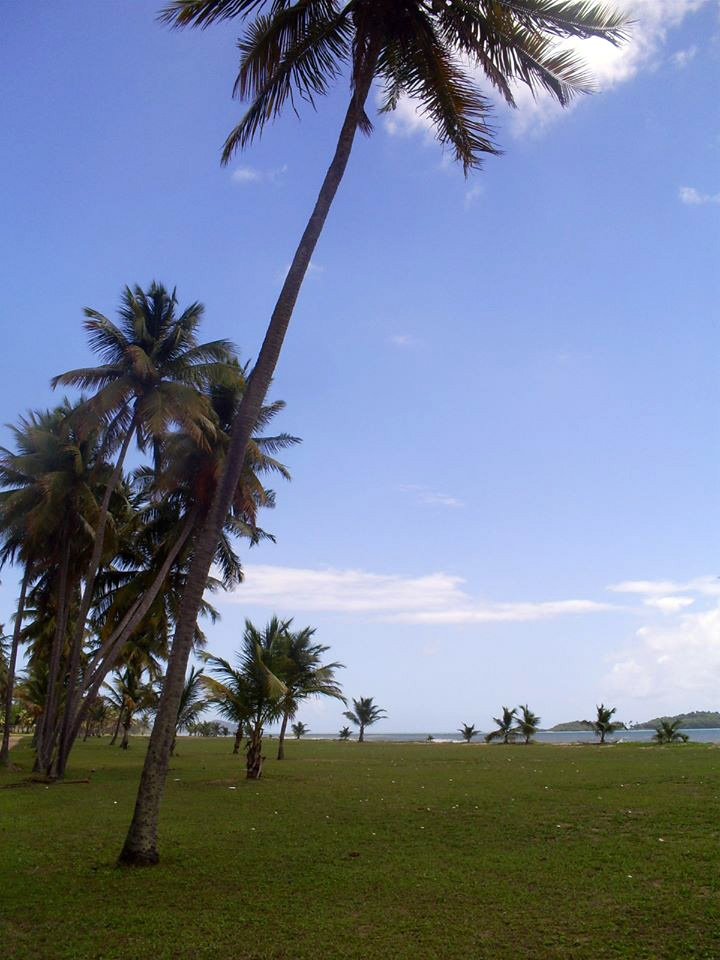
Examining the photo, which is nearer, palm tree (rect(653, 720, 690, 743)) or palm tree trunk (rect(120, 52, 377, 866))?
palm tree trunk (rect(120, 52, 377, 866))

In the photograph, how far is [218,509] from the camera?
10141 mm

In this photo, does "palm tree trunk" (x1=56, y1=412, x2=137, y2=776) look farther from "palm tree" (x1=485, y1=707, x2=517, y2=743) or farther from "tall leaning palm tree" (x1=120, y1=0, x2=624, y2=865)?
"palm tree" (x1=485, y1=707, x2=517, y2=743)

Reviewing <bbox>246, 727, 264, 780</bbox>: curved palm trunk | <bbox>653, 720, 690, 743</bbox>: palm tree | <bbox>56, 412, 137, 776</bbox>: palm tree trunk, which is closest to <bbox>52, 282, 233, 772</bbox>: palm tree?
<bbox>56, 412, 137, 776</bbox>: palm tree trunk

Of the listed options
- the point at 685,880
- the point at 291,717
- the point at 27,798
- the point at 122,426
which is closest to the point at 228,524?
the point at 122,426

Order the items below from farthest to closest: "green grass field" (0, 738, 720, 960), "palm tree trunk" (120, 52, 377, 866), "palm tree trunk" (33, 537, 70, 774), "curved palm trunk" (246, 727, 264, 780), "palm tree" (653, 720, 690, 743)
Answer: "palm tree" (653, 720, 690, 743) → "palm tree trunk" (33, 537, 70, 774) → "curved palm trunk" (246, 727, 264, 780) → "palm tree trunk" (120, 52, 377, 866) → "green grass field" (0, 738, 720, 960)

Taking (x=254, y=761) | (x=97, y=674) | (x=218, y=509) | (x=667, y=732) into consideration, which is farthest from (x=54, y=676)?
(x=667, y=732)

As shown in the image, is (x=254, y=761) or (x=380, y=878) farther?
(x=254, y=761)

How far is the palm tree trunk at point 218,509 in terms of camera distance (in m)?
9.21

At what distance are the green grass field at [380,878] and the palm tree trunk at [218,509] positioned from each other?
706 millimetres

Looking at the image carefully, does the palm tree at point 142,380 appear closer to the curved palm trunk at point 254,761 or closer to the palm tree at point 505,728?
the curved palm trunk at point 254,761

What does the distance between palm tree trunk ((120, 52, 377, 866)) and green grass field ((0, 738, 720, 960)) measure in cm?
71

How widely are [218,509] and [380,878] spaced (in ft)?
17.9

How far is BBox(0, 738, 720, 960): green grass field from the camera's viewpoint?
6.33 m

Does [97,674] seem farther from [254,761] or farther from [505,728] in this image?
[505,728]
